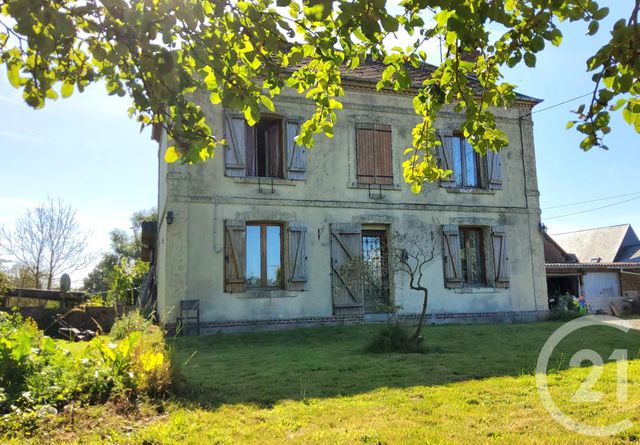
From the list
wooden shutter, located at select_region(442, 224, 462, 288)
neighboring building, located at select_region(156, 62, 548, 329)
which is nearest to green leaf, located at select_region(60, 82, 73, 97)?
neighboring building, located at select_region(156, 62, 548, 329)

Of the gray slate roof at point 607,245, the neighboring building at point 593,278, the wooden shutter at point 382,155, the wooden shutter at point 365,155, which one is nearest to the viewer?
the wooden shutter at point 365,155

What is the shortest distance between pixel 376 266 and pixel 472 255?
294 centimetres

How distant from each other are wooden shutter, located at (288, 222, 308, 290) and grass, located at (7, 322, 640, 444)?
361 cm

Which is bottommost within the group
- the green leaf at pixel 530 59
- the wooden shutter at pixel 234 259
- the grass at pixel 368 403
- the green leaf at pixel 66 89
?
the grass at pixel 368 403

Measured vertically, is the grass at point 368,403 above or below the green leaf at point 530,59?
below

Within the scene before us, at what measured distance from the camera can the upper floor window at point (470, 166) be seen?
12.9m

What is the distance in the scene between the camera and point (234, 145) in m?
11.0

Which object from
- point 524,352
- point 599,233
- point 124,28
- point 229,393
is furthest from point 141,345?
point 599,233

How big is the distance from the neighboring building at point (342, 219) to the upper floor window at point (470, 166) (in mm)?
28

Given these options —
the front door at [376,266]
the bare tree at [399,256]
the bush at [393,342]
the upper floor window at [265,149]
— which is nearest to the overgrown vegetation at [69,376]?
the bush at [393,342]

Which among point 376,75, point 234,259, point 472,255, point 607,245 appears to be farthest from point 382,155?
point 607,245

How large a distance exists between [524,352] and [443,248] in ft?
17.8

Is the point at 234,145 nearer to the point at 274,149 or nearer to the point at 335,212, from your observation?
the point at 274,149

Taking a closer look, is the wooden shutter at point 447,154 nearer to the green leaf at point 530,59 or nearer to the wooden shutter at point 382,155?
the wooden shutter at point 382,155
